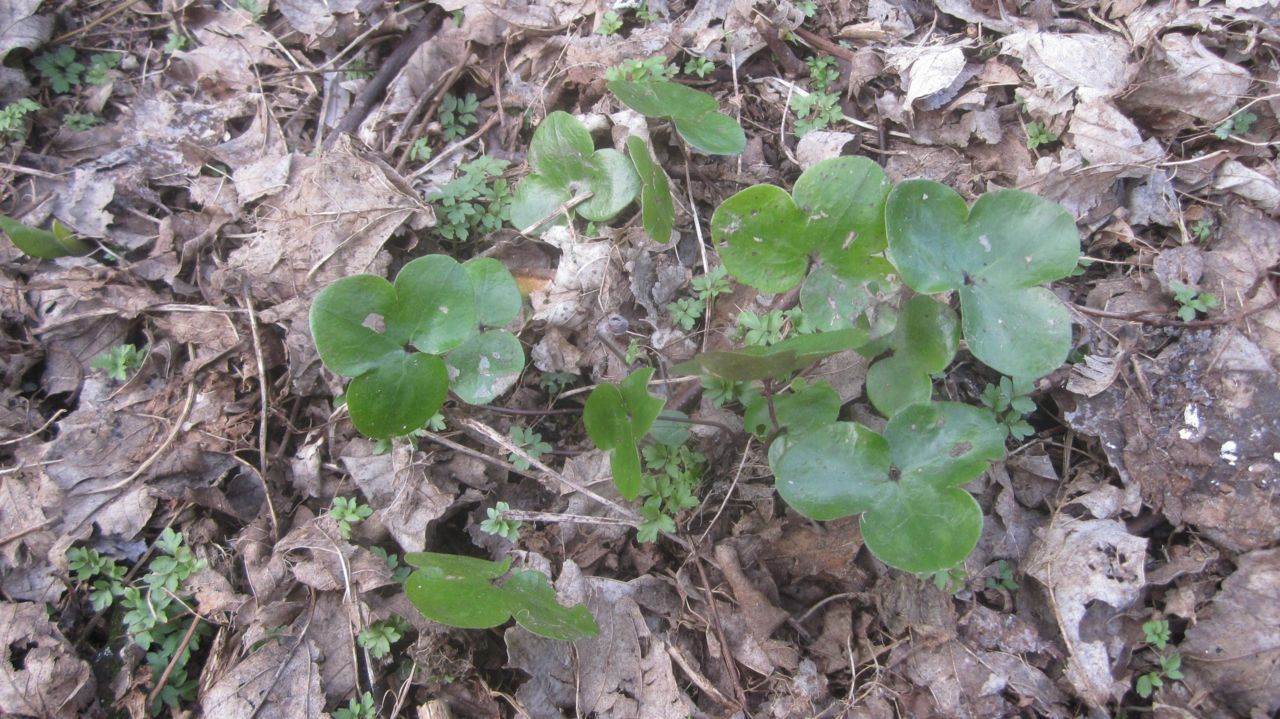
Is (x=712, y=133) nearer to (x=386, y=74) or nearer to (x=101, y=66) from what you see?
(x=386, y=74)

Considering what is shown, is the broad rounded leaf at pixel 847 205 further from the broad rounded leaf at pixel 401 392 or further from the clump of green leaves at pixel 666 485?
the broad rounded leaf at pixel 401 392

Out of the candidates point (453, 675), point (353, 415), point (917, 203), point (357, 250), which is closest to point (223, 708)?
point (453, 675)

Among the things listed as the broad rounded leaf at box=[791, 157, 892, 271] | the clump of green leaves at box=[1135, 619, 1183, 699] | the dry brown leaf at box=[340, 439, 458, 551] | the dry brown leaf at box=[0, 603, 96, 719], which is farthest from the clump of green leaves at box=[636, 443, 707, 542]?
the dry brown leaf at box=[0, 603, 96, 719]

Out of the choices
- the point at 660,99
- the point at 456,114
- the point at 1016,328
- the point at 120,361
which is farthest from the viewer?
the point at 456,114

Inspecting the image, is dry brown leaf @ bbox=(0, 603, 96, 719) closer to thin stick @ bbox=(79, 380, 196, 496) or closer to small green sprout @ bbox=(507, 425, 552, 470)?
thin stick @ bbox=(79, 380, 196, 496)

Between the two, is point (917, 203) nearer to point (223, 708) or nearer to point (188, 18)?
point (223, 708)

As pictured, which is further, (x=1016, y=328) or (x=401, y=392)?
(x=401, y=392)

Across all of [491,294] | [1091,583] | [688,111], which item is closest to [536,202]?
[491,294]
